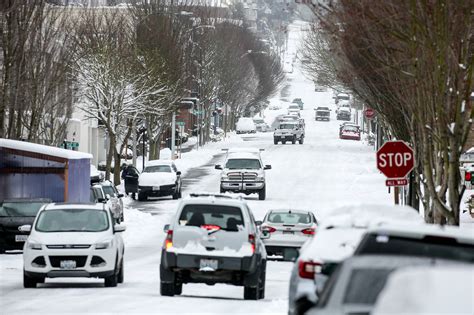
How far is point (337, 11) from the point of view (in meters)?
26.8

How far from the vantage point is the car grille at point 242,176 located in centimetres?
5394

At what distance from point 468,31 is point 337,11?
12.9 ft

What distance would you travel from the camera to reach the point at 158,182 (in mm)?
55062

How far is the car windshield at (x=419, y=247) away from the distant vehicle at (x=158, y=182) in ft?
146

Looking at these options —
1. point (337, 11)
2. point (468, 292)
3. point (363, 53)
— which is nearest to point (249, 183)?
point (363, 53)

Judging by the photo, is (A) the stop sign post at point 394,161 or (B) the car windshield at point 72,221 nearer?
(B) the car windshield at point 72,221

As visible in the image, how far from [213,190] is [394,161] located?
3349cm

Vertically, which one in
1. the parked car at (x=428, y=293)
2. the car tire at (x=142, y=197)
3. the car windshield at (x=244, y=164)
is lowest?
the car tire at (x=142, y=197)

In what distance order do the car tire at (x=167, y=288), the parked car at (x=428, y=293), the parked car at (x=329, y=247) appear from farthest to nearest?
1. the car tire at (x=167, y=288)
2. the parked car at (x=329, y=247)
3. the parked car at (x=428, y=293)

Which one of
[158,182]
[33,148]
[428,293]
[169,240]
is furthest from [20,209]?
[428,293]

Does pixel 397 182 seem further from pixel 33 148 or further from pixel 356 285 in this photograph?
pixel 356 285

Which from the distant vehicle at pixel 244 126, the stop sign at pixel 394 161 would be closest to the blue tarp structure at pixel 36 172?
the stop sign at pixel 394 161

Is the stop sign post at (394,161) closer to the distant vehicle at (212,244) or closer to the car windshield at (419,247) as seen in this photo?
the distant vehicle at (212,244)

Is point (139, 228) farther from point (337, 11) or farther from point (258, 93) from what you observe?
point (258, 93)
